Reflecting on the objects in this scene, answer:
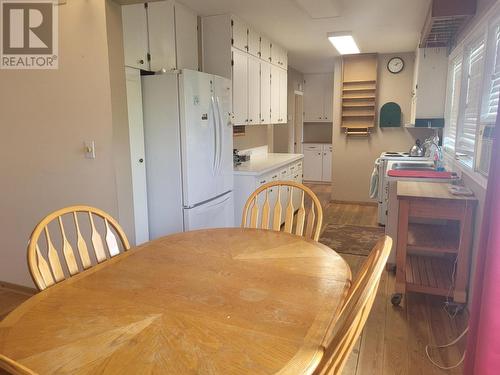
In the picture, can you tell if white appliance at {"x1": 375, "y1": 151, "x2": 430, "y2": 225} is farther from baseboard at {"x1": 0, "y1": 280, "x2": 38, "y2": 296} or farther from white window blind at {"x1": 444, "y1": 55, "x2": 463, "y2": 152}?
baseboard at {"x1": 0, "y1": 280, "x2": 38, "y2": 296}

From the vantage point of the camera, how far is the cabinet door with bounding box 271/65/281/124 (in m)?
5.04

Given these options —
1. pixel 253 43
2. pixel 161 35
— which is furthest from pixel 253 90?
pixel 161 35

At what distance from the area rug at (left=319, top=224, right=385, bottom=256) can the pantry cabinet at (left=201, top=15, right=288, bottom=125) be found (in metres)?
1.62

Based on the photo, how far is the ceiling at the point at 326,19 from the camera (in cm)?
328

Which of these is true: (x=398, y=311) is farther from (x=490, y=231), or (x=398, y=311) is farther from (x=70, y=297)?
(x=70, y=297)

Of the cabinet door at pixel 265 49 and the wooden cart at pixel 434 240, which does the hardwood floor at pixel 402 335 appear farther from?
the cabinet door at pixel 265 49

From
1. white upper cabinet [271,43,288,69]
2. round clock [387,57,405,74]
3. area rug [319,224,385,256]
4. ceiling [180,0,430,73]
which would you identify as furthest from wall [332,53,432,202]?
area rug [319,224,385,256]

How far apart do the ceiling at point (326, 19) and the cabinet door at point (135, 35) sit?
614 mm

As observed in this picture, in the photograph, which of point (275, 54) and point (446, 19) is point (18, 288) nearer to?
point (275, 54)

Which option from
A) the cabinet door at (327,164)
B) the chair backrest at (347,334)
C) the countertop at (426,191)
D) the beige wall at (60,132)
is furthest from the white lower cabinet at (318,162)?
the chair backrest at (347,334)

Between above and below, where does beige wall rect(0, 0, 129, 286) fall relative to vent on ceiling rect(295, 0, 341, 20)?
below

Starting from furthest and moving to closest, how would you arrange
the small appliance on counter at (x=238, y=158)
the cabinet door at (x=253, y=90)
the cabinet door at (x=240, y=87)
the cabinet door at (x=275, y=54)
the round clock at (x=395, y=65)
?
1. the round clock at (x=395, y=65)
2. the cabinet door at (x=275, y=54)
3. the small appliance on counter at (x=238, y=158)
4. the cabinet door at (x=253, y=90)
5. the cabinet door at (x=240, y=87)

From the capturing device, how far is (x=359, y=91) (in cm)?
584

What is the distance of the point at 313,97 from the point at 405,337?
6.41m
